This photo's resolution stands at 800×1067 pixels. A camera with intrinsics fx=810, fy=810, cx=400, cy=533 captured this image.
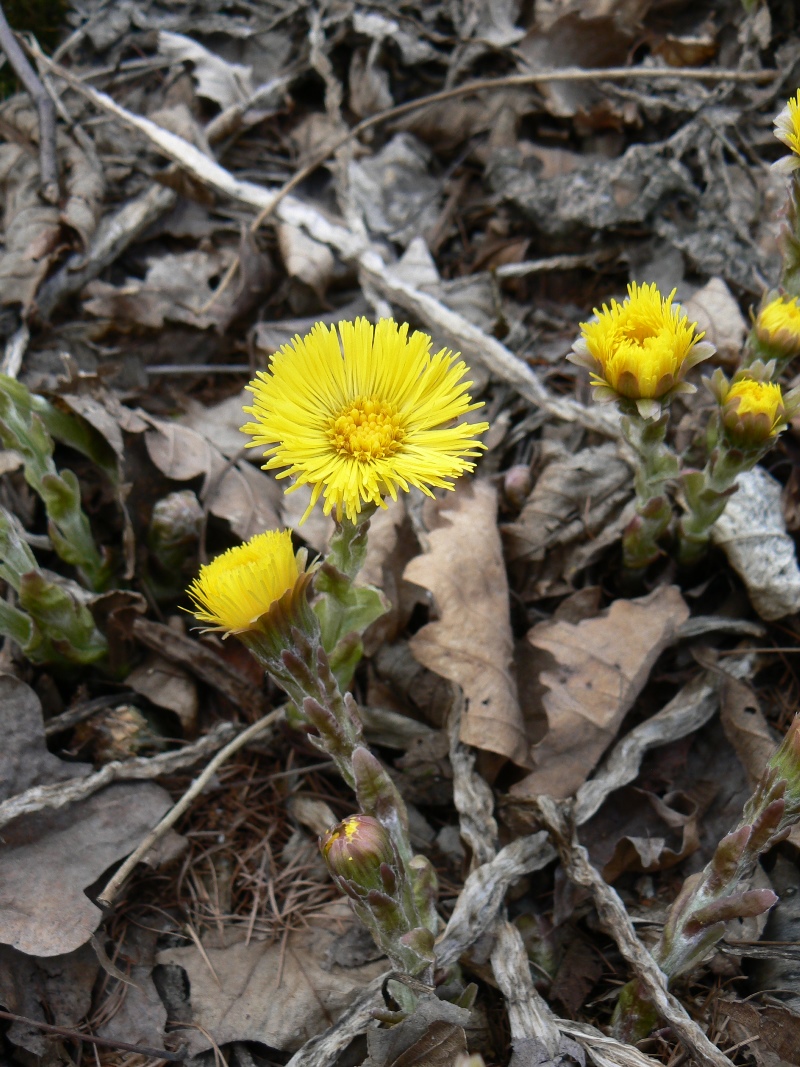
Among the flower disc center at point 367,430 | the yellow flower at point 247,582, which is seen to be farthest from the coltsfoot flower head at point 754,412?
the yellow flower at point 247,582

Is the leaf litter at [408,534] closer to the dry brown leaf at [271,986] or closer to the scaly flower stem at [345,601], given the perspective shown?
the dry brown leaf at [271,986]

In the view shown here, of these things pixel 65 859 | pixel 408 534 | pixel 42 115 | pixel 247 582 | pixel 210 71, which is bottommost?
pixel 65 859

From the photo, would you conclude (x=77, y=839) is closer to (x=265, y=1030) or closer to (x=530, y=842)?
(x=265, y=1030)

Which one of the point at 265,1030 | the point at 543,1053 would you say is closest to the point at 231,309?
the point at 265,1030

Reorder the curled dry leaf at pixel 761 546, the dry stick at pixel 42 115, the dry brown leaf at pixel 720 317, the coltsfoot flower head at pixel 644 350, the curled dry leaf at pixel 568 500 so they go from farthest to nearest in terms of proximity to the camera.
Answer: the dry stick at pixel 42 115 < the dry brown leaf at pixel 720 317 < the curled dry leaf at pixel 568 500 < the curled dry leaf at pixel 761 546 < the coltsfoot flower head at pixel 644 350

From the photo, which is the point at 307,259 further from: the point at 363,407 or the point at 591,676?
the point at 591,676

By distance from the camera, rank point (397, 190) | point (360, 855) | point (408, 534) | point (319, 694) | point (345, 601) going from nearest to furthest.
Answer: point (360, 855), point (319, 694), point (345, 601), point (408, 534), point (397, 190)

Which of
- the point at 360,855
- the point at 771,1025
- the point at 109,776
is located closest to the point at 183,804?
the point at 109,776
